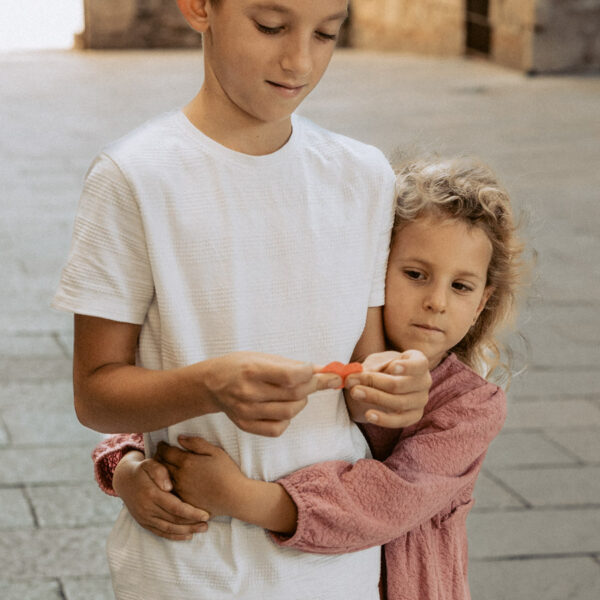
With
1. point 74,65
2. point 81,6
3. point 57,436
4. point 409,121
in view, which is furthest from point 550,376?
point 81,6

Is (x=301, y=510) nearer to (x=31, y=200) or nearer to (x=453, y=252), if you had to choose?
(x=453, y=252)

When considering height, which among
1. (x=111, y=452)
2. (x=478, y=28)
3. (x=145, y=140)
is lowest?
(x=478, y=28)

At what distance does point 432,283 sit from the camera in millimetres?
1606

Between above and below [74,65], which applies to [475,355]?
above

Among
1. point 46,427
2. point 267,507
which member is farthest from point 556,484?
point 267,507

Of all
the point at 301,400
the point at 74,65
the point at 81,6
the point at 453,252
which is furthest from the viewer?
the point at 81,6

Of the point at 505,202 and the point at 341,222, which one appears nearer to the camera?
the point at 341,222

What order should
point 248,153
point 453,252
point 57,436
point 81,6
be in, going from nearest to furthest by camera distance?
point 248,153, point 453,252, point 57,436, point 81,6

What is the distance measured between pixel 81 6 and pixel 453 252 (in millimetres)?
12917

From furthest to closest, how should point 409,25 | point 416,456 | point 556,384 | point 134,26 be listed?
point 134,26, point 409,25, point 556,384, point 416,456

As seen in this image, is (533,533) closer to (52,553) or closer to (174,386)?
(52,553)

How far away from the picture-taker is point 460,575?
1646mm

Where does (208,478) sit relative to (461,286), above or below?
below

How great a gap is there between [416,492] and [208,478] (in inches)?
11.0
